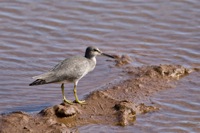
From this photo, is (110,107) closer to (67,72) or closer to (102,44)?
(67,72)

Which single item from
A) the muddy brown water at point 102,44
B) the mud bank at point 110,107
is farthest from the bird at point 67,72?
the muddy brown water at point 102,44

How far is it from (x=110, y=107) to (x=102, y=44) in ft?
8.83

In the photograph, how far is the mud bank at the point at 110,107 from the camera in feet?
22.6

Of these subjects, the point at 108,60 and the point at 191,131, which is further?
the point at 108,60

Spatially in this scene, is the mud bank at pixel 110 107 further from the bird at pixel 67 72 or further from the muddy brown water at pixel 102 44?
the bird at pixel 67 72

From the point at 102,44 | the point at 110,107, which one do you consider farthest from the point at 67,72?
the point at 102,44

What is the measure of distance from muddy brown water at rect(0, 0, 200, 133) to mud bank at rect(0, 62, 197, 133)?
5.6 inches

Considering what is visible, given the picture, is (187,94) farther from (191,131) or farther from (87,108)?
(87,108)

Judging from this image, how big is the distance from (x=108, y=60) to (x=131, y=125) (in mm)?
2370

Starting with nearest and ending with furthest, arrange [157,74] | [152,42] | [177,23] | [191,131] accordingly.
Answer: [191,131] → [157,74] → [152,42] → [177,23]

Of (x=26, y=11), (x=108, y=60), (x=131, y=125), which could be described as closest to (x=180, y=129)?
(x=131, y=125)

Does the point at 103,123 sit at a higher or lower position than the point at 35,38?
lower

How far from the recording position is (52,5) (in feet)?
37.6

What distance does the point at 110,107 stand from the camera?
7559 millimetres
